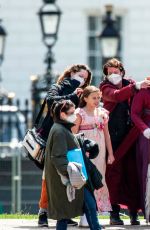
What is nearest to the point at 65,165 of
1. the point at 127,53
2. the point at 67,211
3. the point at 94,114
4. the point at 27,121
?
the point at 67,211

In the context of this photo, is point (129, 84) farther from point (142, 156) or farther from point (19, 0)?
point (19, 0)

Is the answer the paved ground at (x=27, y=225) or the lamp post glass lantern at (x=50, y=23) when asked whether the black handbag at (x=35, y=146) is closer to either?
the paved ground at (x=27, y=225)

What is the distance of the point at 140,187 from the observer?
598 inches

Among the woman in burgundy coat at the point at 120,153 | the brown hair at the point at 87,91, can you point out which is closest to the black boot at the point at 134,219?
the woman in burgundy coat at the point at 120,153

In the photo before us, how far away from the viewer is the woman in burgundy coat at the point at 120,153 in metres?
15.2

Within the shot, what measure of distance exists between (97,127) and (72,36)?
26.5m

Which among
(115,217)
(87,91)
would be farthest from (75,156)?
(115,217)

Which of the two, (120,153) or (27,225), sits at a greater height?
(120,153)

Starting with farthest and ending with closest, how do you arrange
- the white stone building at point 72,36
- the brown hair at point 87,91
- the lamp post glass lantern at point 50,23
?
the white stone building at point 72,36, the lamp post glass lantern at point 50,23, the brown hair at point 87,91

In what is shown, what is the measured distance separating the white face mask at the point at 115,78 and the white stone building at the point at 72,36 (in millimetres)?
25059

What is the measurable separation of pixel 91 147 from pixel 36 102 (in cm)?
1552

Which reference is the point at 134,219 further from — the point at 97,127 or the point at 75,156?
the point at 75,156

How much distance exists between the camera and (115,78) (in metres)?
15.2

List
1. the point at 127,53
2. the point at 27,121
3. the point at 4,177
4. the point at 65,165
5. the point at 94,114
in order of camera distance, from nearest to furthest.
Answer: the point at 65,165, the point at 94,114, the point at 4,177, the point at 27,121, the point at 127,53
